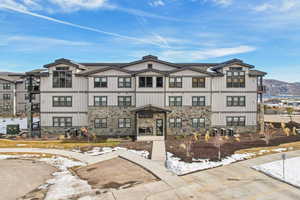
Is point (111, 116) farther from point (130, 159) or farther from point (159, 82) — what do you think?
point (130, 159)

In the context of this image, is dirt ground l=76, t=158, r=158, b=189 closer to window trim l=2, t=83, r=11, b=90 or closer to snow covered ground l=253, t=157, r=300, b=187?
snow covered ground l=253, t=157, r=300, b=187

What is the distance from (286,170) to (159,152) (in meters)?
10.8

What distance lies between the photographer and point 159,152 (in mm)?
21609

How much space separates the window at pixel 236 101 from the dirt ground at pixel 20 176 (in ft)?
80.2

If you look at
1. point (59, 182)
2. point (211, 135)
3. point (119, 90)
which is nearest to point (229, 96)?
point (211, 135)

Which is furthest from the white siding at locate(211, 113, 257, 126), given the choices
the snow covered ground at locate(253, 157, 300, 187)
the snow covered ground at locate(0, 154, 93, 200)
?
the snow covered ground at locate(0, 154, 93, 200)

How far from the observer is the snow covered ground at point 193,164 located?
53.7 ft

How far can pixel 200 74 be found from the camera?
30406mm

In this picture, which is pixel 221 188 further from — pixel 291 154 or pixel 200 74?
pixel 200 74

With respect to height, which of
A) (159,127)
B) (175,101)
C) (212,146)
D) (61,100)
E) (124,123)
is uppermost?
(61,100)

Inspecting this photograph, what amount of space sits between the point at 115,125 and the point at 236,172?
60.4 ft

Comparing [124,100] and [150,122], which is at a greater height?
[124,100]

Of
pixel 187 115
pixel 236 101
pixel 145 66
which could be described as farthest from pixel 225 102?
pixel 145 66

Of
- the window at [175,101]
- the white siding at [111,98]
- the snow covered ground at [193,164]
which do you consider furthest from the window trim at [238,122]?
the white siding at [111,98]
